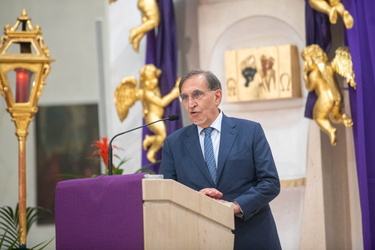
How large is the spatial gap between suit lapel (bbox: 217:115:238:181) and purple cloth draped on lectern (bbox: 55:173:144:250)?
70 centimetres

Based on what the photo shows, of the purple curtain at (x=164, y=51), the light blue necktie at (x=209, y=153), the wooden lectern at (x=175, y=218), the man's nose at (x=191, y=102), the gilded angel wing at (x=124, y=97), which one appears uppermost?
the purple curtain at (x=164, y=51)

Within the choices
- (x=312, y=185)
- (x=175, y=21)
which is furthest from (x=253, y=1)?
(x=312, y=185)

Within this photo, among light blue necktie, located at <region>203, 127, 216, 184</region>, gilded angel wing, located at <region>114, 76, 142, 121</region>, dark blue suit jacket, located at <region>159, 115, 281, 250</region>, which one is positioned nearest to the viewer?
dark blue suit jacket, located at <region>159, 115, 281, 250</region>

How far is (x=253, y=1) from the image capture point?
6.89 metres

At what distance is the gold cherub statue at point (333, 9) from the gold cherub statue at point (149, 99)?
147 cm

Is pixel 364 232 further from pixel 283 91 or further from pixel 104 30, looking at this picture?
pixel 104 30

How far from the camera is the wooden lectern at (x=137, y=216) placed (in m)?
3.16

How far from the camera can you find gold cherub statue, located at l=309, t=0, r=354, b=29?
229 inches

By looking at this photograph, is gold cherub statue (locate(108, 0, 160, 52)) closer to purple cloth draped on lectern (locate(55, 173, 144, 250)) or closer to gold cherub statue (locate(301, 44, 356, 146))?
gold cherub statue (locate(301, 44, 356, 146))

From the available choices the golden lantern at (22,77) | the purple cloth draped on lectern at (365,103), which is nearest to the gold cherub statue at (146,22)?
the golden lantern at (22,77)

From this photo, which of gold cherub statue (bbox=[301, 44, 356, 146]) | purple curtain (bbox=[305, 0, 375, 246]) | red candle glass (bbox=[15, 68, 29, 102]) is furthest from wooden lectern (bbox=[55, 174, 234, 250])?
red candle glass (bbox=[15, 68, 29, 102])

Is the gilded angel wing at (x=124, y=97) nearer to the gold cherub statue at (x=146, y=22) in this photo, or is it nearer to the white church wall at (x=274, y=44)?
the gold cherub statue at (x=146, y=22)

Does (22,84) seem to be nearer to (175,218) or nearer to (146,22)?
(146,22)

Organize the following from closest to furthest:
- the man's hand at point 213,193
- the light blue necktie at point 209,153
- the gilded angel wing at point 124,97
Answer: the man's hand at point 213,193 → the light blue necktie at point 209,153 → the gilded angel wing at point 124,97
